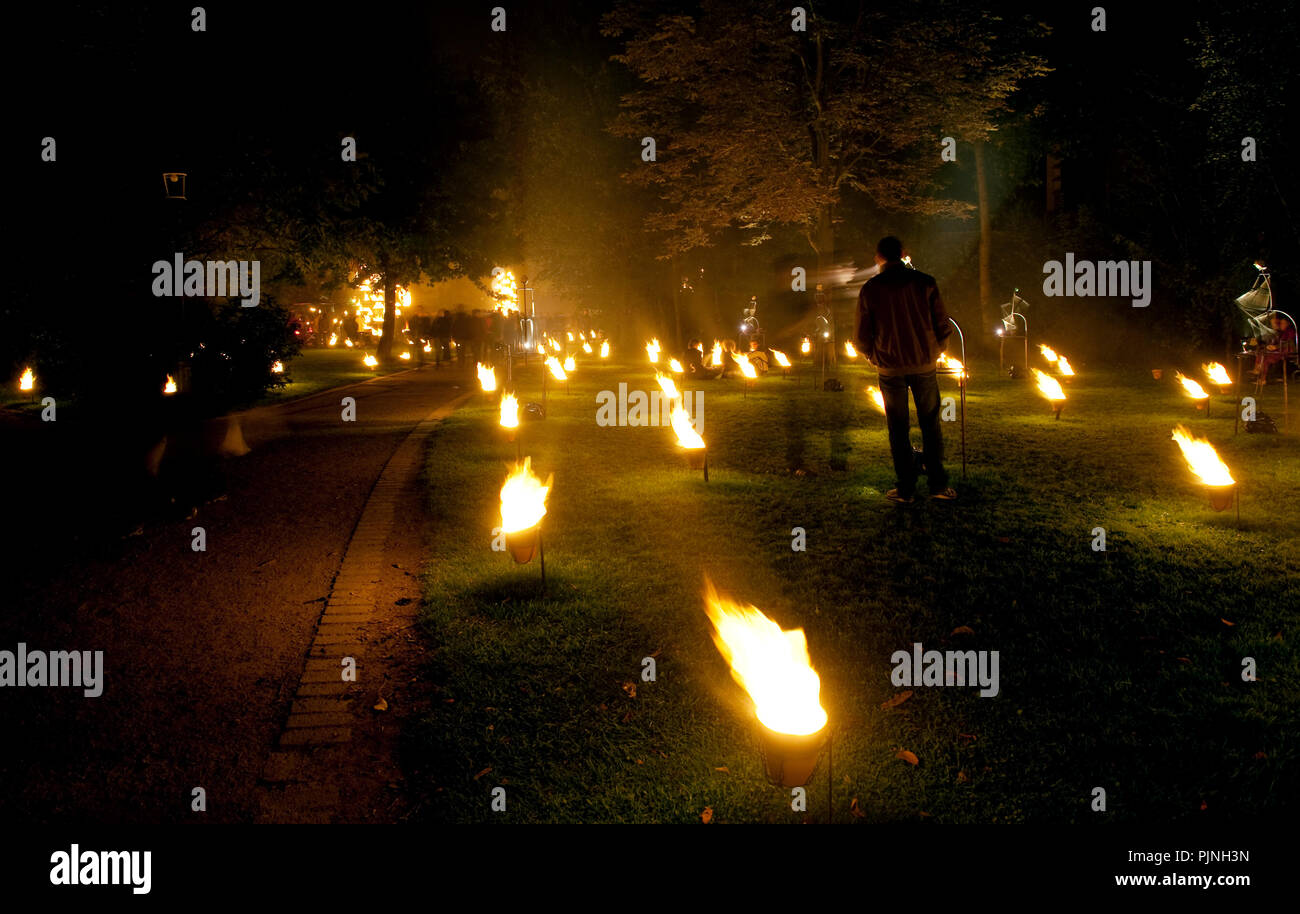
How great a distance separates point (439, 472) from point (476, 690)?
21.5ft

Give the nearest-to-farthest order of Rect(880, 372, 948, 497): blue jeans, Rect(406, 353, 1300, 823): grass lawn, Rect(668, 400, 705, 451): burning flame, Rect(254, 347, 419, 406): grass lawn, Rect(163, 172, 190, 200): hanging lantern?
Rect(406, 353, 1300, 823): grass lawn < Rect(880, 372, 948, 497): blue jeans < Rect(668, 400, 705, 451): burning flame < Rect(163, 172, 190, 200): hanging lantern < Rect(254, 347, 419, 406): grass lawn

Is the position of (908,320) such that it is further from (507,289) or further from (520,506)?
(507,289)

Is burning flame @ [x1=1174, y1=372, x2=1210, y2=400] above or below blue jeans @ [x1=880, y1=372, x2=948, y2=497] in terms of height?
above

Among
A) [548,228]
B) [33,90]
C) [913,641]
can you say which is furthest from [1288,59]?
[548,228]

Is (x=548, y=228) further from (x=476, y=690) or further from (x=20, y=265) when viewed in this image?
(x=476, y=690)

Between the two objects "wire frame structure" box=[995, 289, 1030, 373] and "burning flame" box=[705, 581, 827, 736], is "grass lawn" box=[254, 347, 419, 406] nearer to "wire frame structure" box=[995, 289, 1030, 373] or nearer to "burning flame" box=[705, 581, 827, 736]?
"wire frame structure" box=[995, 289, 1030, 373]

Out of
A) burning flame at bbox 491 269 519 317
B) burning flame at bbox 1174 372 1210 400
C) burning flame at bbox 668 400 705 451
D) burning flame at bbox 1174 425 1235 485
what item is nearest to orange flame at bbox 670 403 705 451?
burning flame at bbox 668 400 705 451

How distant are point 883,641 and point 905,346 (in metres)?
4.07

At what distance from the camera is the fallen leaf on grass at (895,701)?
4.21 metres

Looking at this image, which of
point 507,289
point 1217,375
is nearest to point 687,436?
point 1217,375

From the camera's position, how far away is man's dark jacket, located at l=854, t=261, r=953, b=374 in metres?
8.19

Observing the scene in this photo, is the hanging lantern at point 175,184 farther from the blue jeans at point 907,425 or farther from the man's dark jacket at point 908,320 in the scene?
the blue jeans at point 907,425

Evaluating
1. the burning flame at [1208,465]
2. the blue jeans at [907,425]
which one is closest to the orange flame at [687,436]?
the blue jeans at [907,425]

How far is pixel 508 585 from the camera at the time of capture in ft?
20.2
